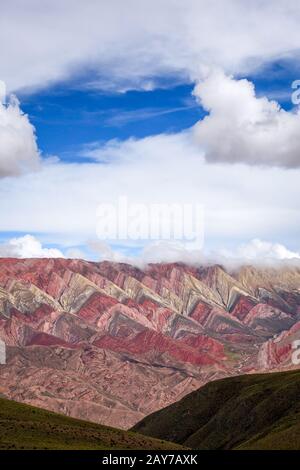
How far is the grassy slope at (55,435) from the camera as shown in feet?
348

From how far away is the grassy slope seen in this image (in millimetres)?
105938

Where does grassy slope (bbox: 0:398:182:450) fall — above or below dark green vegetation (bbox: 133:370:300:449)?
above

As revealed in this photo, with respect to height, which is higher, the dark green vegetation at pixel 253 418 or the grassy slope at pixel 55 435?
the grassy slope at pixel 55 435

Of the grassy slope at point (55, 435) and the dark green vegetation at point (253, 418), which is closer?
the grassy slope at point (55, 435)

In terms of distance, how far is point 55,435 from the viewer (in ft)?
375

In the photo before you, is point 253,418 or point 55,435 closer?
point 55,435

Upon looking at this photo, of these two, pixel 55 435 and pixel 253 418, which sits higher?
pixel 55 435
